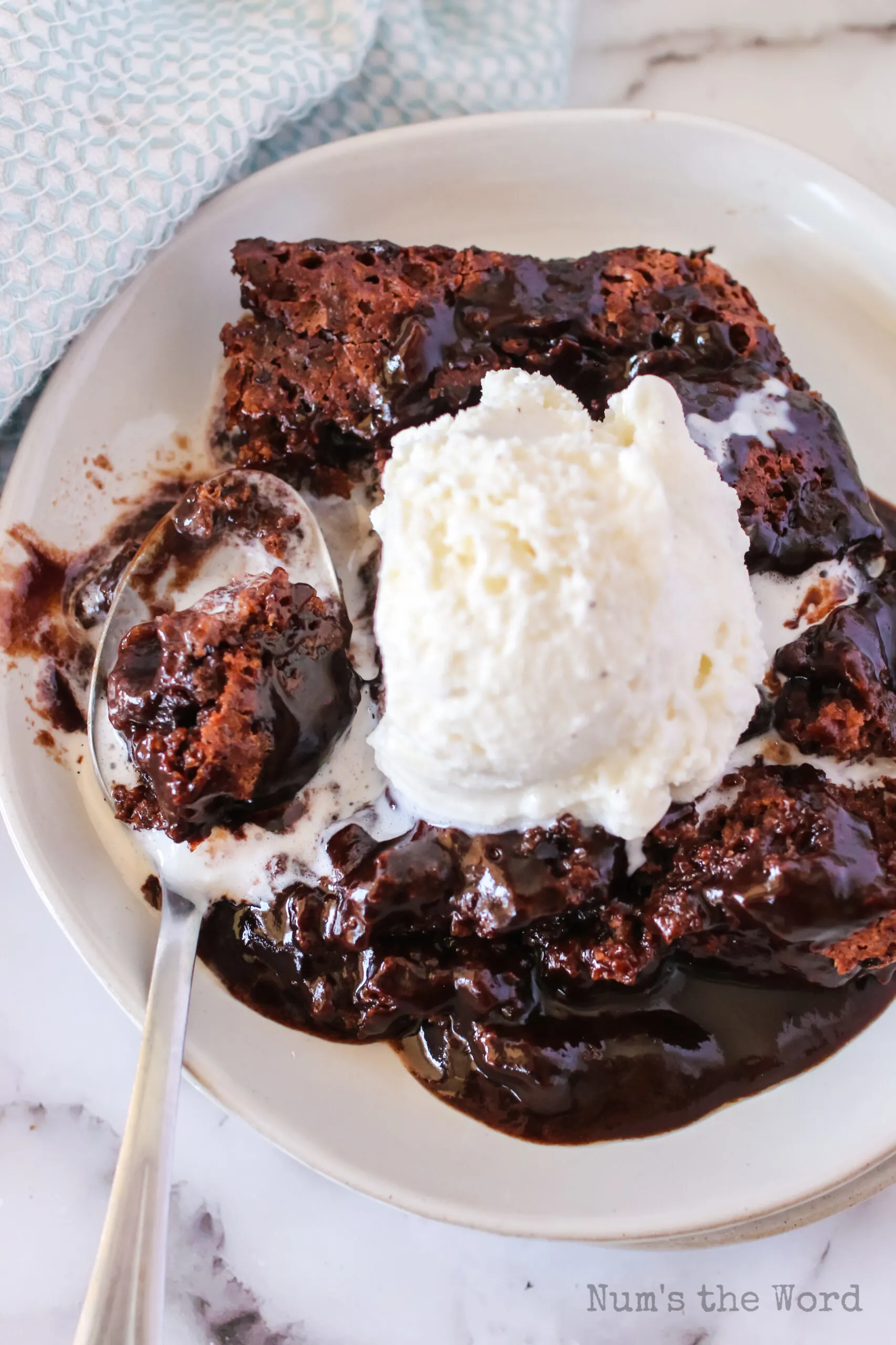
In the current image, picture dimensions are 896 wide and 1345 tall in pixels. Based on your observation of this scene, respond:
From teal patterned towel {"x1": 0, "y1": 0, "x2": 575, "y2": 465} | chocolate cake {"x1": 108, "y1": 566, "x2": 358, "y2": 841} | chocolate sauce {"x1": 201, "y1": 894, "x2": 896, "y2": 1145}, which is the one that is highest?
teal patterned towel {"x1": 0, "y1": 0, "x2": 575, "y2": 465}

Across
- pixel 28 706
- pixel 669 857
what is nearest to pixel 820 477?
→ pixel 669 857

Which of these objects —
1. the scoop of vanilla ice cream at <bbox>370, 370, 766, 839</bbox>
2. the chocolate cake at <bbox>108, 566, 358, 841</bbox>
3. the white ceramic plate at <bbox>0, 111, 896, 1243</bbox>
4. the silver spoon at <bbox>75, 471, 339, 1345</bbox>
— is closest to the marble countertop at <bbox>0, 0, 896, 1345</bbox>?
the white ceramic plate at <bbox>0, 111, 896, 1243</bbox>

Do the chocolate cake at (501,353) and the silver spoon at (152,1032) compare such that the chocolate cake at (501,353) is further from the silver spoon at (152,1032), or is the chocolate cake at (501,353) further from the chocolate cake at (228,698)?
the chocolate cake at (228,698)

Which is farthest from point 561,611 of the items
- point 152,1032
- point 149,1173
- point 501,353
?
point 149,1173

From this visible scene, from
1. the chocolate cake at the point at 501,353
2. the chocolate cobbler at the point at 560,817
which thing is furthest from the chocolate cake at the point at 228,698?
the chocolate cake at the point at 501,353

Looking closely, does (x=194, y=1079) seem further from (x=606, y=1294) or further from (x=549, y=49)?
(x=549, y=49)

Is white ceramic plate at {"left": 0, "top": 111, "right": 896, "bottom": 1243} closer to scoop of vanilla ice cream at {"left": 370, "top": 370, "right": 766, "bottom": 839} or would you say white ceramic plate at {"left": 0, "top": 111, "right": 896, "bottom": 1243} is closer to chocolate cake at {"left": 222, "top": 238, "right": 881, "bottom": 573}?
chocolate cake at {"left": 222, "top": 238, "right": 881, "bottom": 573}
